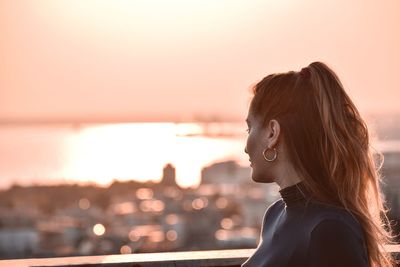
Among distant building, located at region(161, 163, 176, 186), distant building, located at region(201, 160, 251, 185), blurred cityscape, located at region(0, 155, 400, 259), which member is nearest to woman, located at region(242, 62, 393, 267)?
blurred cityscape, located at region(0, 155, 400, 259)

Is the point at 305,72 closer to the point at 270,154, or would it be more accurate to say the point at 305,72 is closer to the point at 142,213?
the point at 270,154

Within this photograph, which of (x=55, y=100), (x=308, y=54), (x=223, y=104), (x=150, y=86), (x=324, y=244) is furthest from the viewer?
(x=55, y=100)

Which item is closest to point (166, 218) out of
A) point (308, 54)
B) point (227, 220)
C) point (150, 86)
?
point (227, 220)

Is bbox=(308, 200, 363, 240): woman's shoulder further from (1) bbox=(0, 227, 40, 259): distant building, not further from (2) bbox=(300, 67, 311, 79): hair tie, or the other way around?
(1) bbox=(0, 227, 40, 259): distant building

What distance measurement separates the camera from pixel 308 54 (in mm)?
40906

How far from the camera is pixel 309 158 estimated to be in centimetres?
178

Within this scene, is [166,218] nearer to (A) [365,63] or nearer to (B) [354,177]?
(A) [365,63]

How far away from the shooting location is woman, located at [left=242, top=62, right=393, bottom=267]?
68.7 inches

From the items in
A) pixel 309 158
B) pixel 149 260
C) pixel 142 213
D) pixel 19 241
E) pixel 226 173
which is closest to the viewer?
pixel 309 158

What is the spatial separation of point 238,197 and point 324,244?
64.1m

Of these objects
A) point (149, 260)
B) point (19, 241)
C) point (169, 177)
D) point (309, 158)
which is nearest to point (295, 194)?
point (309, 158)

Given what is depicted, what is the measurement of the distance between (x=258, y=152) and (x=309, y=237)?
0.22 meters

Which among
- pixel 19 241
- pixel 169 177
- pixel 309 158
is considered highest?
pixel 309 158

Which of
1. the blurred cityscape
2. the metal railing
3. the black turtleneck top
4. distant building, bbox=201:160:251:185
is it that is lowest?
the blurred cityscape
